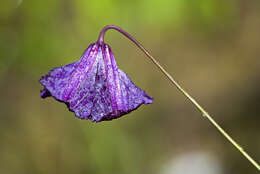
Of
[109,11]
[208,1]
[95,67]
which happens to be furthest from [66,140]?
[95,67]

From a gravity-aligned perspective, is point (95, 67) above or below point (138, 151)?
above

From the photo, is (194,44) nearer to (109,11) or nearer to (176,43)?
(176,43)

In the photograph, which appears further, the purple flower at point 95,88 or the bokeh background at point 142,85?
the bokeh background at point 142,85

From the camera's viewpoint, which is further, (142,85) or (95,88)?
(142,85)

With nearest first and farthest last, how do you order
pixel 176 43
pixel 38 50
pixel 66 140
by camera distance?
pixel 38 50 → pixel 66 140 → pixel 176 43

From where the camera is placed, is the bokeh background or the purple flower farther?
the bokeh background
